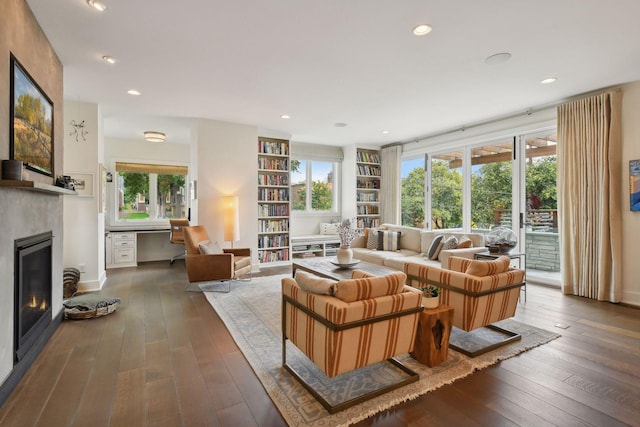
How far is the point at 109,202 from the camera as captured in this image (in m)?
6.96

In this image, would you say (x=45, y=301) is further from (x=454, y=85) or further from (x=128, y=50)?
(x=454, y=85)

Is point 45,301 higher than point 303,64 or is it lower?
lower

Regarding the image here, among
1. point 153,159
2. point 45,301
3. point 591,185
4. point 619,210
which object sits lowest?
point 45,301

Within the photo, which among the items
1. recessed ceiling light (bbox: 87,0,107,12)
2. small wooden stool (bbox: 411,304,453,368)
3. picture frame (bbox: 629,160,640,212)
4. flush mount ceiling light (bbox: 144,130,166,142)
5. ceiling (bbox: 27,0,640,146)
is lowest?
small wooden stool (bbox: 411,304,453,368)

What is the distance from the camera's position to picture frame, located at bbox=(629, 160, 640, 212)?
390cm

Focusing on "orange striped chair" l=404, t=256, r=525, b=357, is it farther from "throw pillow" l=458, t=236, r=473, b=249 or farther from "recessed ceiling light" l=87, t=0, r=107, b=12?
"recessed ceiling light" l=87, t=0, r=107, b=12

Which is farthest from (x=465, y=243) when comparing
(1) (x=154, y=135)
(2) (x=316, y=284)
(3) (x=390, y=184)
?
(1) (x=154, y=135)

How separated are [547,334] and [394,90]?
3.15m

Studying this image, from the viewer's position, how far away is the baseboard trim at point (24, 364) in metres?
2.05

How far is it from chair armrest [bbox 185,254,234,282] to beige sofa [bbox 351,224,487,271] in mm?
2256

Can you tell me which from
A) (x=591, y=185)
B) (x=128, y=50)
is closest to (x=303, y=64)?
(x=128, y=50)

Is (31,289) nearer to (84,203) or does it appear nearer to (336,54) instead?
(84,203)

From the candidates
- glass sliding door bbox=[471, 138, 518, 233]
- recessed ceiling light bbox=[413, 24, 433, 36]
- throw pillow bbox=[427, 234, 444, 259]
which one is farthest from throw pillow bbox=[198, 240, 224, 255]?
glass sliding door bbox=[471, 138, 518, 233]

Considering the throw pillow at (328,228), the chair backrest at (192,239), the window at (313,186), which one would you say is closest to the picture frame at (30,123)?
the chair backrest at (192,239)
